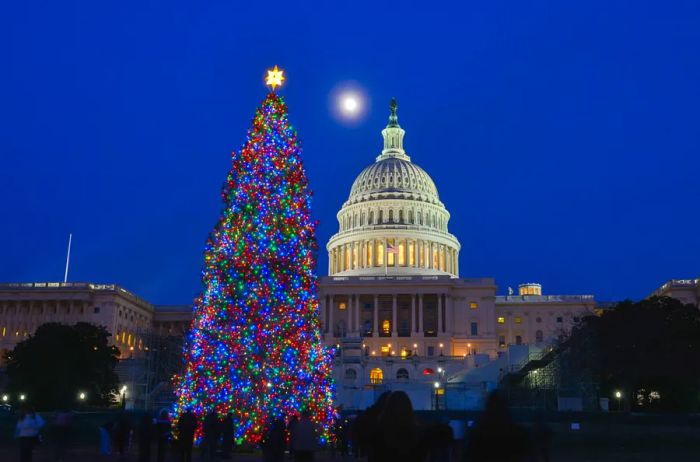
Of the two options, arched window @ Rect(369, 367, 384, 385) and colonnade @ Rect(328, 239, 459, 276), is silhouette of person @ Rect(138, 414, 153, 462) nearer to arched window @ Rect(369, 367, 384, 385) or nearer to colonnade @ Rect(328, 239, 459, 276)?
arched window @ Rect(369, 367, 384, 385)

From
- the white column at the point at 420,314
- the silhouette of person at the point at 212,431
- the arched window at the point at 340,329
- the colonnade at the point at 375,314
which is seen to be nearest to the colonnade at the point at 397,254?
the colonnade at the point at 375,314

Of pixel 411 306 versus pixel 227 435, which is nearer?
pixel 227 435

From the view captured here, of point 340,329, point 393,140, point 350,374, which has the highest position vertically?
point 393,140

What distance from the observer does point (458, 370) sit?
102m

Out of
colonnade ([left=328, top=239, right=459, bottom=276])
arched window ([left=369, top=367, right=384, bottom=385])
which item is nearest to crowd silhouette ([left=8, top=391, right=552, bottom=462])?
arched window ([left=369, top=367, right=384, bottom=385])

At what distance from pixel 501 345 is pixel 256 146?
111481mm

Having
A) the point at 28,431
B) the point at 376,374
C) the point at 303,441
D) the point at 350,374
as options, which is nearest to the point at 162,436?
the point at 28,431

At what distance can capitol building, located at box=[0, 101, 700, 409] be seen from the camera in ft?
352

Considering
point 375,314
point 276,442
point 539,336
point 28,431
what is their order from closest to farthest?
point 28,431, point 276,442, point 375,314, point 539,336

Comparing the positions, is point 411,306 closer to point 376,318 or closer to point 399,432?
point 376,318

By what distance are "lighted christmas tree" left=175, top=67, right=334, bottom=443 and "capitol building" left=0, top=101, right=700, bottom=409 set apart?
67.0 metres

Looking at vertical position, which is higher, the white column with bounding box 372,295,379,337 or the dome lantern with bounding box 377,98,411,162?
the dome lantern with bounding box 377,98,411,162

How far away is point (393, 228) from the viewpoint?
489ft

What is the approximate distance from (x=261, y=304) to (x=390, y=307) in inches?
4052
